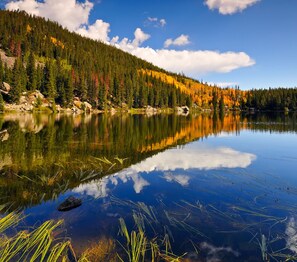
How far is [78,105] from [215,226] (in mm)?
128653

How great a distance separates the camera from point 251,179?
17.8 meters

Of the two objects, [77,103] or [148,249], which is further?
[77,103]

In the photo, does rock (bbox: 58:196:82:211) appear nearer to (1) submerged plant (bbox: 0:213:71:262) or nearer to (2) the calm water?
(2) the calm water

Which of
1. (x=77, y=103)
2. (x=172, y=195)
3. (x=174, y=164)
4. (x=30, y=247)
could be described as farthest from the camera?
(x=77, y=103)

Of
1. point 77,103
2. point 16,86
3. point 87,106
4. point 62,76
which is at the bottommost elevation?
point 87,106

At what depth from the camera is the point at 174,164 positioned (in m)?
22.2

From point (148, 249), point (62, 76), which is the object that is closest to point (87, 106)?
point (62, 76)

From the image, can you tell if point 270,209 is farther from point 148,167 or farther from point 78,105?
point 78,105

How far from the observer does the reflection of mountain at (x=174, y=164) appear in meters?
15.9

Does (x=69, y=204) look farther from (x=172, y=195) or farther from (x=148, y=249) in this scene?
(x=172, y=195)

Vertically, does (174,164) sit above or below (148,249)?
above

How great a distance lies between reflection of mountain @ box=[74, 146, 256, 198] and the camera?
15930 millimetres

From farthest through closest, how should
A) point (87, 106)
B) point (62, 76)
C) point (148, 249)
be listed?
point (87, 106) → point (62, 76) → point (148, 249)

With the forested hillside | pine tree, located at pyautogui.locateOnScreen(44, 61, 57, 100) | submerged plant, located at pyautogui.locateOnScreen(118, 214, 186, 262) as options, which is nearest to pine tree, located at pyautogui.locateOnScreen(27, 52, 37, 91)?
the forested hillside
